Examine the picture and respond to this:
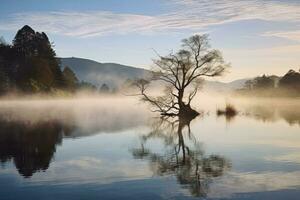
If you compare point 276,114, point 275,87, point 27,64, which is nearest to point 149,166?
point 276,114

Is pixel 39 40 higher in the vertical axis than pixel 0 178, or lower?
higher

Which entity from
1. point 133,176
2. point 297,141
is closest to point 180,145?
point 297,141

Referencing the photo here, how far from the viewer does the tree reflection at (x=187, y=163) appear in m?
16.1

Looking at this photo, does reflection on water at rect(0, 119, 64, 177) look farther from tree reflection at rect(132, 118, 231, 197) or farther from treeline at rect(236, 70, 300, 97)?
treeline at rect(236, 70, 300, 97)

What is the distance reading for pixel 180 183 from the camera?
15977 mm

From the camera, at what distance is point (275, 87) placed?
167 m

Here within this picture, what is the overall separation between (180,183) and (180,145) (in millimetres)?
11428

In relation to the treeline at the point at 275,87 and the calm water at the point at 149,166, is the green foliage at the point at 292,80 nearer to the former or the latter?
the treeline at the point at 275,87

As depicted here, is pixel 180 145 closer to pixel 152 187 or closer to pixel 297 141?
pixel 297 141

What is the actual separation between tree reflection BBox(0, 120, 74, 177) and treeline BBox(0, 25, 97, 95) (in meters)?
78.6

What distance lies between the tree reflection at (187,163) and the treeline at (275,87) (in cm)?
12310

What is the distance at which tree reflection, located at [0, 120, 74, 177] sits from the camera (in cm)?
1997

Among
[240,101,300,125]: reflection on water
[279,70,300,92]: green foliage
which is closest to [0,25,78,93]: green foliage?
[240,101,300,125]: reflection on water

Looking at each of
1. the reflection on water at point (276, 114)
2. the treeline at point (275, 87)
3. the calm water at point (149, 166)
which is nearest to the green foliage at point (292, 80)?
the treeline at point (275, 87)
